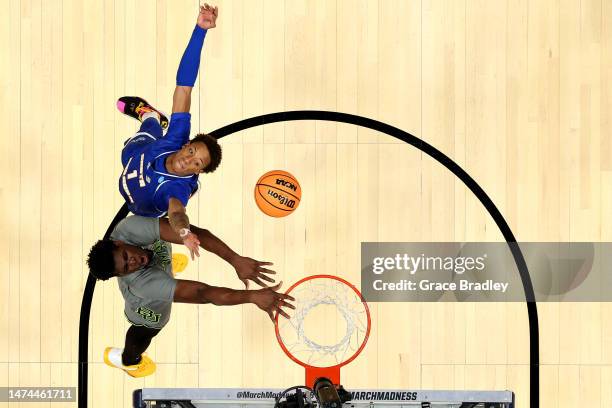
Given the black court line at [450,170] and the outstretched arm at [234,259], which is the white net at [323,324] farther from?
the black court line at [450,170]

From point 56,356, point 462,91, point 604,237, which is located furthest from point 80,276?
point 604,237

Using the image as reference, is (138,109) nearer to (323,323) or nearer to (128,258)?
(128,258)

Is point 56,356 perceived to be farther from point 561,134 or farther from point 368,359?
point 561,134

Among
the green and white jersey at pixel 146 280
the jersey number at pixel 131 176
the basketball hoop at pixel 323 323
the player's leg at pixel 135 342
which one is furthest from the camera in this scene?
the basketball hoop at pixel 323 323

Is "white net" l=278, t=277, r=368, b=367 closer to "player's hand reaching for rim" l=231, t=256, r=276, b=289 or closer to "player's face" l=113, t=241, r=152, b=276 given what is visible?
"player's hand reaching for rim" l=231, t=256, r=276, b=289

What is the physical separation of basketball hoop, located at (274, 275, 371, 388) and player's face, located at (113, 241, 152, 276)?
4.24ft

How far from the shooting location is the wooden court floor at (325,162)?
5598 mm

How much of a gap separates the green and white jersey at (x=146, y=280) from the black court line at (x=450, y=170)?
2.61ft

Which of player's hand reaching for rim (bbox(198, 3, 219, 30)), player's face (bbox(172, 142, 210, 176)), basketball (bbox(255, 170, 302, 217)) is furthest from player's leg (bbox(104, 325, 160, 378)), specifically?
player's hand reaching for rim (bbox(198, 3, 219, 30))

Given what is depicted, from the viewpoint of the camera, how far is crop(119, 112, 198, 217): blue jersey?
4594 millimetres

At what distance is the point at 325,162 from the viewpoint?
5.66m

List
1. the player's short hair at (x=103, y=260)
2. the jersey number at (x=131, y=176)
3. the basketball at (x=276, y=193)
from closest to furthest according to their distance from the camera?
the player's short hair at (x=103, y=260)
the jersey number at (x=131, y=176)
the basketball at (x=276, y=193)

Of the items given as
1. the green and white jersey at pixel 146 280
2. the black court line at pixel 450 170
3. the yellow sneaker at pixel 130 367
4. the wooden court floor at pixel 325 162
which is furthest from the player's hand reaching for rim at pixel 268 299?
the black court line at pixel 450 170

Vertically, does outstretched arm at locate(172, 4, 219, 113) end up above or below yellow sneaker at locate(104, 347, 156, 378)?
above
